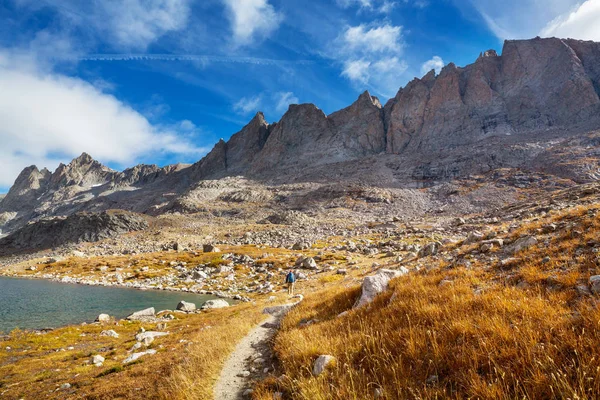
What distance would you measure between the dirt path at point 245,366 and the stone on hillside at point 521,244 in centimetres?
905

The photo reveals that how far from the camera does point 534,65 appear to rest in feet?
536

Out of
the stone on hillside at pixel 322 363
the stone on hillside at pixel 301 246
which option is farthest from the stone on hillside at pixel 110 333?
the stone on hillside at pixel 301 246

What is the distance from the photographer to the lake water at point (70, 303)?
26.2 metres

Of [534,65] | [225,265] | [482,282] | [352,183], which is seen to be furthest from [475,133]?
[482,282]

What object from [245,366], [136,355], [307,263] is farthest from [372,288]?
[307,263]

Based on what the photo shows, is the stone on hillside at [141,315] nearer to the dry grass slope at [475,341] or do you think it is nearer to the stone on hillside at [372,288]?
the dry grass slope at [475,341]

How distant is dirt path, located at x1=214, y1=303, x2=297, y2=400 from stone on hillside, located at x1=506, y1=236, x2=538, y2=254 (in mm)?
9052

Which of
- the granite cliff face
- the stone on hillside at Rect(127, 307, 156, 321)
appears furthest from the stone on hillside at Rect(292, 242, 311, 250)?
the granite cliff face

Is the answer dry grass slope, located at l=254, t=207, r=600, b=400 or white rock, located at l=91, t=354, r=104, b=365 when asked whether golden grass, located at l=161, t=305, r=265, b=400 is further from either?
white rock, located at l=91, t=354, r=104, b=365

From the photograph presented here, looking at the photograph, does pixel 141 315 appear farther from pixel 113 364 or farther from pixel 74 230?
pixel 74 230

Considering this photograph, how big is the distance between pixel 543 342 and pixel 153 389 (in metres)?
8.66

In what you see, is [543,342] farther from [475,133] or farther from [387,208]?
[475,133]

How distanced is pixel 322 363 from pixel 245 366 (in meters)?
3.55

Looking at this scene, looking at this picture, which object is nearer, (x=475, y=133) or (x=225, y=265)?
(x=225, y=265)
